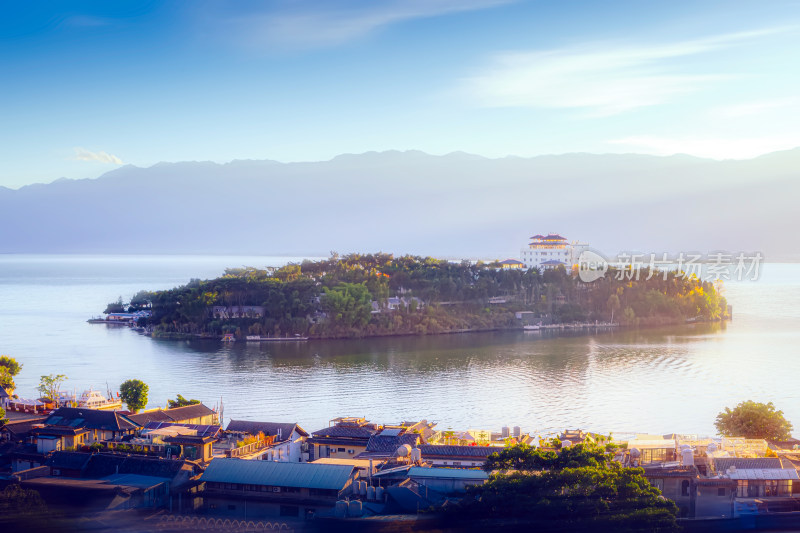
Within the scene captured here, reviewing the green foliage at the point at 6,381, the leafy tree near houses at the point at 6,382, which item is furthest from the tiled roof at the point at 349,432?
the green foliage at the point at 6,381

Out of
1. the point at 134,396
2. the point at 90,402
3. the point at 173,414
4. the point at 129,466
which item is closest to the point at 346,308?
the point at 134,396

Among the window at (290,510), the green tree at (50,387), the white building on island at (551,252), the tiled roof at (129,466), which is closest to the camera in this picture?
the window at (290,510)

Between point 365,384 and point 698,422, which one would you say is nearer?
point 698,422

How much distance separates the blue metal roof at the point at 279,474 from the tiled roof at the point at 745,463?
98.3 inches

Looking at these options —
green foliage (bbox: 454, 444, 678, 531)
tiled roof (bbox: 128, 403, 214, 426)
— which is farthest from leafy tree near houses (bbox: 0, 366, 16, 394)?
green foliage (bbox: 454, 444, 678, 531)

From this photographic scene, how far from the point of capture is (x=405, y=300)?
833 inches

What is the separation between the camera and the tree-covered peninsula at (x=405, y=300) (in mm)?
18359

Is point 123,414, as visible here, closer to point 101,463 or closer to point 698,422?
A: point 101,463

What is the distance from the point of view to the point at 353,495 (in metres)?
5.29

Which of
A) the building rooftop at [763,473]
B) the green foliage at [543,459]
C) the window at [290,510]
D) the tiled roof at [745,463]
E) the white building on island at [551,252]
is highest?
the white building on island at [551,252]

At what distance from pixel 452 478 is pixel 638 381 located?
6835 mm

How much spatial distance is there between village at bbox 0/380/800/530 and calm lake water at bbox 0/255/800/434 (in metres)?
2.03

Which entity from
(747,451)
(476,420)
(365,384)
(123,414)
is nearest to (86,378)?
(365,384)

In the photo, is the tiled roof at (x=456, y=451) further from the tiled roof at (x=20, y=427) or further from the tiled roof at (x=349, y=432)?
the tiled roof at (x=20, y=427)
